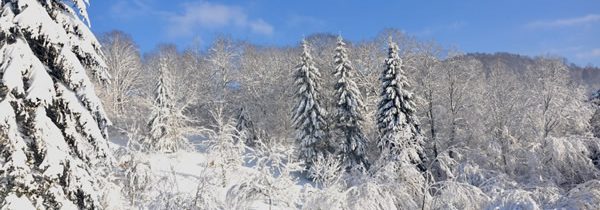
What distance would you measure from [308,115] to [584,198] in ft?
85.7

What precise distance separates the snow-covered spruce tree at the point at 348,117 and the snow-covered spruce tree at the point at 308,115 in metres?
1.30

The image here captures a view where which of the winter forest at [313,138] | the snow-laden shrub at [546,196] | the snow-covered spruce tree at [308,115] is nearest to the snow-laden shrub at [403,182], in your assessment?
the winter forest at [313,138]

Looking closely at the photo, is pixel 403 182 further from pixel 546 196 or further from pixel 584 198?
pixel 584 198

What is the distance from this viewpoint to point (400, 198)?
487 inches

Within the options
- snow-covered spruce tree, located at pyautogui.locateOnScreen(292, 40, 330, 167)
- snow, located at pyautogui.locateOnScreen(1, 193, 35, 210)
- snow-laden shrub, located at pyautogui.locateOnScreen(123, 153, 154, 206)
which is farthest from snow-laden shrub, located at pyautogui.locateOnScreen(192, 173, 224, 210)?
snow-covered spruce tree, located at pyautogui.locateOnScreen(292, 40, 330, 167)

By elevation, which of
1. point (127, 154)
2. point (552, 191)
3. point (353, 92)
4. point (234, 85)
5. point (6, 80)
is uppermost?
point (234, 85)

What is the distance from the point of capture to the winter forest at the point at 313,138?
32.3 feet

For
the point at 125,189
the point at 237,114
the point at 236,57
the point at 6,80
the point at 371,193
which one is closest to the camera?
the point at 6,80

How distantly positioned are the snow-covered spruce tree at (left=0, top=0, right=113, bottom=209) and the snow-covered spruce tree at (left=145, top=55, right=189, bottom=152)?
21.8m

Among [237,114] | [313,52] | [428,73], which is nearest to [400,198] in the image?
[428,73]

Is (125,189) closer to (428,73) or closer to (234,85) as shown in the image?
(428,73)

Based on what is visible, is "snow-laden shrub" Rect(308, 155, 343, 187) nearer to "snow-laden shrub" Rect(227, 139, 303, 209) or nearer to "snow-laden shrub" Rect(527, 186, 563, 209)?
"snow-laden shrub" Rect(227, 139, 303, 209)

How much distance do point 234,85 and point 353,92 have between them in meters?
20.4

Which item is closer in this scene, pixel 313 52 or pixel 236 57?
pixel 313 52
